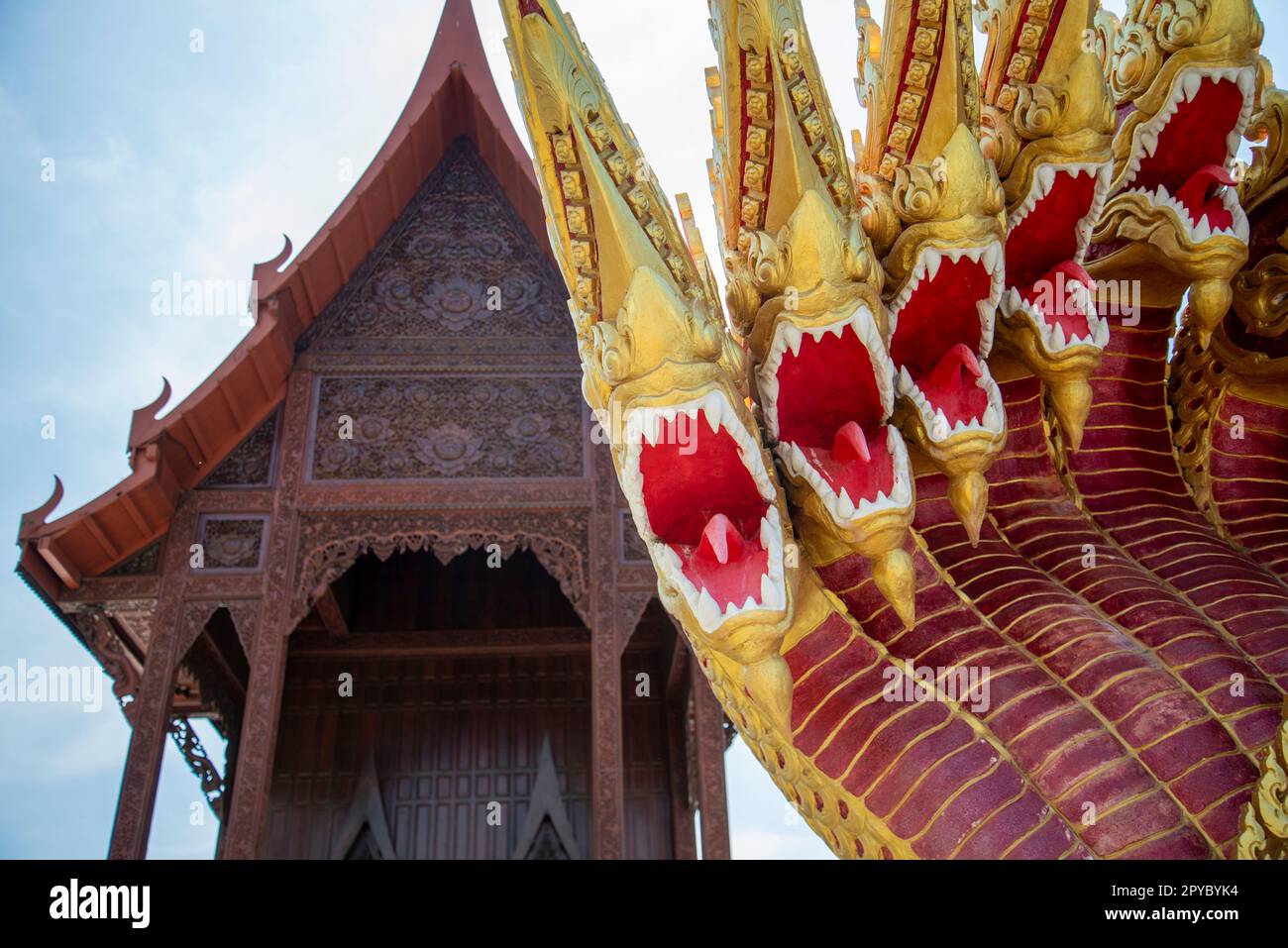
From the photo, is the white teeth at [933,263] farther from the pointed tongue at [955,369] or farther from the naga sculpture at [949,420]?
the pointed tongue at [955,369]

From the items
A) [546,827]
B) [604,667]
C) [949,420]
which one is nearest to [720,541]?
[949,420]

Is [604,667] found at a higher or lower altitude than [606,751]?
higher

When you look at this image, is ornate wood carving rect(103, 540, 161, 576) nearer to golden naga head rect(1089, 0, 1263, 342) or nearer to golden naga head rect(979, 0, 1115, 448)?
golden naga head rect(979, 0, 1115, 448)

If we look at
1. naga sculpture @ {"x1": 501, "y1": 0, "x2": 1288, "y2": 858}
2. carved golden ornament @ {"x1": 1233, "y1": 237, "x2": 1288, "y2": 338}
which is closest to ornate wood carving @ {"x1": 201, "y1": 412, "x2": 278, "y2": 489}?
naga sculpture @ {"x1": 501, "y1": 0, "x2": 1288, "y2": 858}

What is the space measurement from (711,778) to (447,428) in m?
2.39

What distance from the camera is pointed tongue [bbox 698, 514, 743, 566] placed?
1.66 metres

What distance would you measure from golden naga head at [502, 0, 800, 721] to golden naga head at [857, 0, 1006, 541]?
0.38 m

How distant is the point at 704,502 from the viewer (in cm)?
172

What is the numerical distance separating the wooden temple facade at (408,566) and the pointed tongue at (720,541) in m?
3.64

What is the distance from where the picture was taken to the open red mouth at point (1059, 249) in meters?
2.13

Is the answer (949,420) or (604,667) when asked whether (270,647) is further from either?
(949,420)

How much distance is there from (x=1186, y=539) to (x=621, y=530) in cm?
370

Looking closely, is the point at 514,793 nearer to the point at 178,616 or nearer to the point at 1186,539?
the point at 178,616
